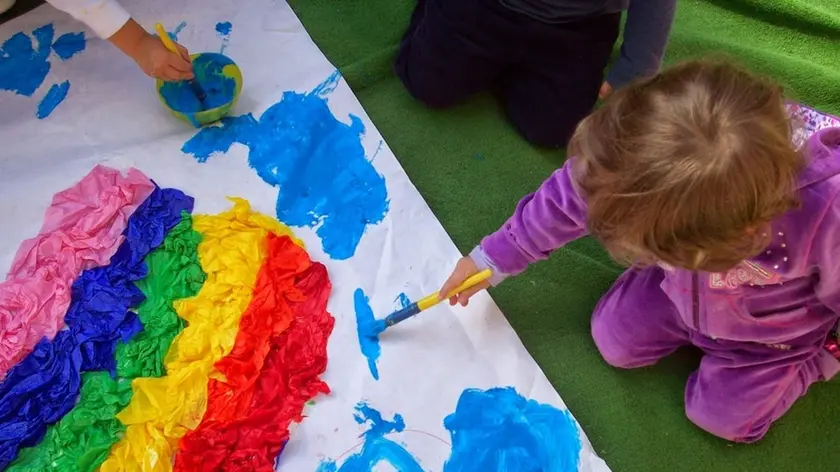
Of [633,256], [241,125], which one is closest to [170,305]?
[241,125]

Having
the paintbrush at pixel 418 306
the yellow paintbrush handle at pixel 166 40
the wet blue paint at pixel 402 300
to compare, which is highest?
the yellow paintbrush handle at pixel 166 40

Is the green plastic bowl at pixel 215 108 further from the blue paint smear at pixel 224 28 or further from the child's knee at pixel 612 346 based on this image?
the child's knee at pixel 612 346

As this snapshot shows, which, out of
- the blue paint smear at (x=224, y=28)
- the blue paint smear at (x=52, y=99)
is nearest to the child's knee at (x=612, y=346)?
the blue paint smear at (x=224, y=28)

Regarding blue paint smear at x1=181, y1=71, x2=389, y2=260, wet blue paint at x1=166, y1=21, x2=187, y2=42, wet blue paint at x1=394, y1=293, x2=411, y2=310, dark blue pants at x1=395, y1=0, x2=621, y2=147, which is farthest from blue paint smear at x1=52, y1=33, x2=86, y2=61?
wet blue paint at x1=394, y1=293, x2=411, y2=310

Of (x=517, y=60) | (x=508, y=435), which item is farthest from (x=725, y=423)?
(x=517, y=60)

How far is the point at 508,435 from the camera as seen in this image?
84 cm

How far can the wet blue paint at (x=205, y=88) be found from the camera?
40.6 inches

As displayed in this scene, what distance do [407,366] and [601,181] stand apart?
0.38 metres

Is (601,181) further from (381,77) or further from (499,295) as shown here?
(381,77)

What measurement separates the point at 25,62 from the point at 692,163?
0.96 meters

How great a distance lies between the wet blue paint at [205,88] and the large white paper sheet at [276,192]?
28 mm

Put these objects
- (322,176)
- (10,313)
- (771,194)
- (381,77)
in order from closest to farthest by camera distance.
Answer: (771,194) → (10,313) → (322,176) → (381,77)

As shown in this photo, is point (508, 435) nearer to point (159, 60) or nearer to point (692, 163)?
point (692, 163)

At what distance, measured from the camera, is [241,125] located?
104 centimetres
